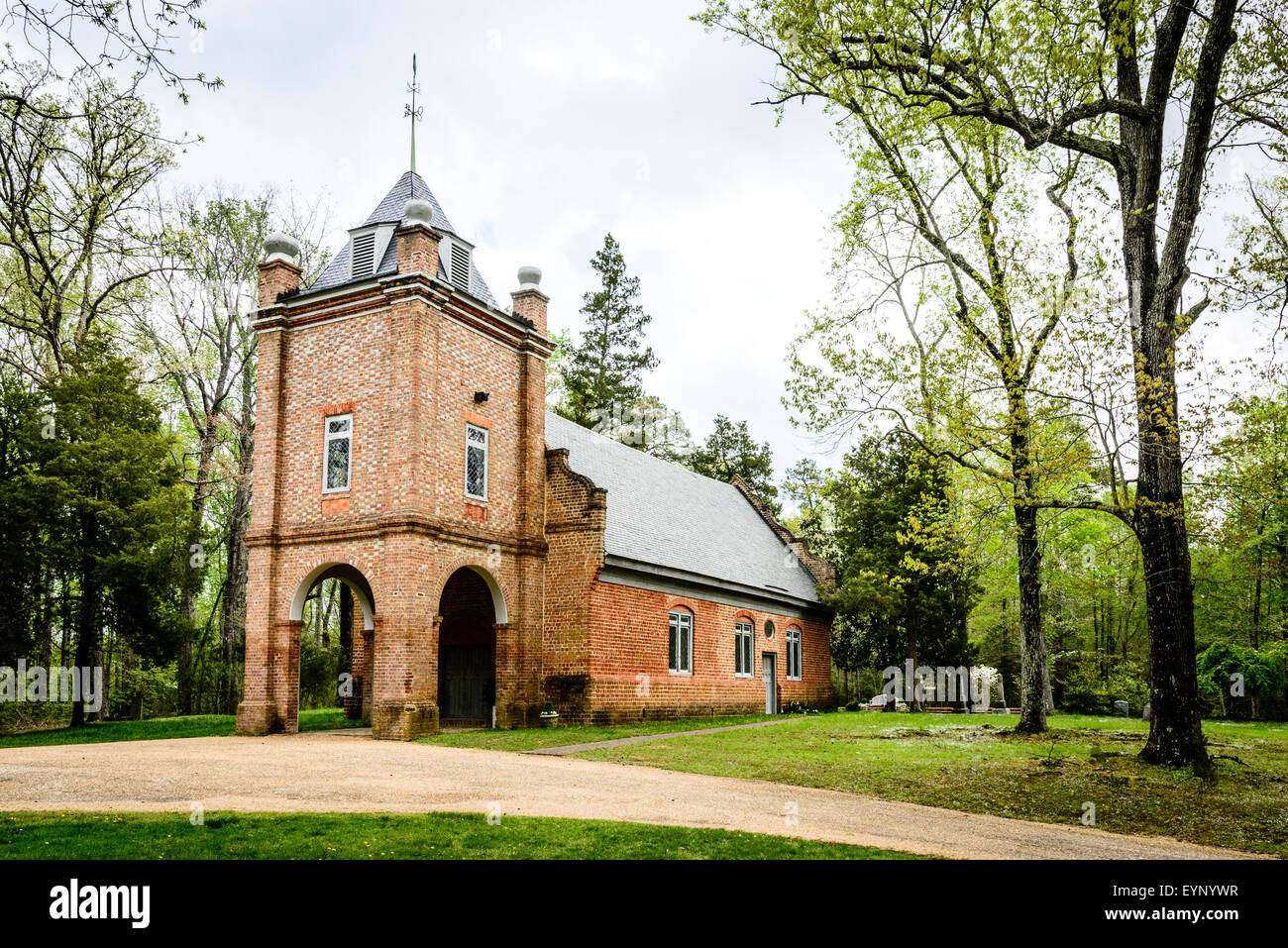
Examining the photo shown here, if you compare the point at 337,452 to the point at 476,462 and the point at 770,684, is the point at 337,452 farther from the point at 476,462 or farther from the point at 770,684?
the point at 770,684

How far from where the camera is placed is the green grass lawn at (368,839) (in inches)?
283

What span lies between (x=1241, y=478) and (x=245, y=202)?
30235 millimetres

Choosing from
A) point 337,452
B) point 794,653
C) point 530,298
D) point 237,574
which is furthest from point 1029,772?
point 237,574

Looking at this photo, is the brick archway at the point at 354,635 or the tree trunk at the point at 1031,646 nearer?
the brick archway at the point at 354,635

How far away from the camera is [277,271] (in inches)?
811

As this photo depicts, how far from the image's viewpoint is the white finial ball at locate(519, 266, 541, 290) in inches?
882

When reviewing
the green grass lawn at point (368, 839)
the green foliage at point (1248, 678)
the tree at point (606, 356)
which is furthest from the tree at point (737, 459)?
the green grass lawn at point (368, 839)

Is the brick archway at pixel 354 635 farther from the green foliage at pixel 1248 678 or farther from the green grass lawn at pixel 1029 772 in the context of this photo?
the green foliage at pixel 1248 678

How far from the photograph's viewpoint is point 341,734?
18.8 metres

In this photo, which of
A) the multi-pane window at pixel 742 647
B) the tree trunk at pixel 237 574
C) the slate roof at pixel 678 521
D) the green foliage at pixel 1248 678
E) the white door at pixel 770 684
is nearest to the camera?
the slate roof at pixel 678 521

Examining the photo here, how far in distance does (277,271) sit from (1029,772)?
17943mm

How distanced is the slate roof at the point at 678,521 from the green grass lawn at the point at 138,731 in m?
8.49
